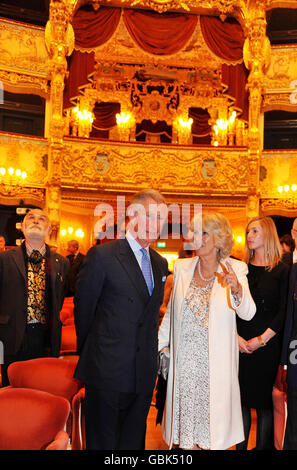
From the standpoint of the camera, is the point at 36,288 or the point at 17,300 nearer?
the point at 17,300

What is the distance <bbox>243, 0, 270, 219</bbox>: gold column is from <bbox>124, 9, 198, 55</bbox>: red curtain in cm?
149

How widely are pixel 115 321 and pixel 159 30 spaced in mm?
11724

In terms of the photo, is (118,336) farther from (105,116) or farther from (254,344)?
(105,116)

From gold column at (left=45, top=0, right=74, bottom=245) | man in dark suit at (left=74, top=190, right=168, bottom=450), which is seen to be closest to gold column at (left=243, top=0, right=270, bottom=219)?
gold column at (left=45, top=0, right=74, bottom=245)

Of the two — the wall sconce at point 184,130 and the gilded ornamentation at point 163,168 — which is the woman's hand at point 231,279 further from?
the wall sconce at point 184,130

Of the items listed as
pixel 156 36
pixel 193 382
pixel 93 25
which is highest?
pixel 93 25

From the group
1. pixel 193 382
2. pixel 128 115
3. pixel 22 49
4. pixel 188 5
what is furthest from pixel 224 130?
pixel 193 382

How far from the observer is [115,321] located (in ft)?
7.59

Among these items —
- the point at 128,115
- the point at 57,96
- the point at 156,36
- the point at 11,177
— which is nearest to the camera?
the point at 11,177

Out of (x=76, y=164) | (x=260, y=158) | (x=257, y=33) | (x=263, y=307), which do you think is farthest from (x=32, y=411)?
(x=257, y=33)

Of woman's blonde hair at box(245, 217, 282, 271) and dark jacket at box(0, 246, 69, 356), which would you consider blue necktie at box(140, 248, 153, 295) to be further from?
dark jacket at box(0, 246, 69, 356)

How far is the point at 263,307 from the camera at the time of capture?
312 centimetres

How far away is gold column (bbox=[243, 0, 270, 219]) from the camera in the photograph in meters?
12.4

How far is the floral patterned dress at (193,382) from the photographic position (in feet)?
8.39
